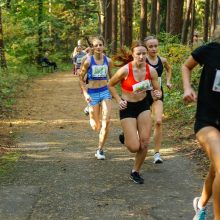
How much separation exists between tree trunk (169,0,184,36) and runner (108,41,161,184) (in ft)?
40.4

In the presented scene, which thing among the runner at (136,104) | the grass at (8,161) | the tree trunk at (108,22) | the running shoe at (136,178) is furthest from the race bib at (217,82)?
the tree trunk at (108,22)

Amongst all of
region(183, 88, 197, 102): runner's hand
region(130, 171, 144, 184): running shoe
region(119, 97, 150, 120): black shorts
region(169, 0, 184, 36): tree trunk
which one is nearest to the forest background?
region(169, 0, 184, 36): tree trunk

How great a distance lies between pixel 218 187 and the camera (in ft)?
13.3

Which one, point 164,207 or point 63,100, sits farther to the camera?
point 63,100

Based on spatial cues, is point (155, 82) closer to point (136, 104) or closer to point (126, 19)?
point (136, 104)

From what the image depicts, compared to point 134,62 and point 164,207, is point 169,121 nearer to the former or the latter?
point 134,62

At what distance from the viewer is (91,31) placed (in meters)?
52.5

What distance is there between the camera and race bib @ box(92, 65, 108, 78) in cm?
859

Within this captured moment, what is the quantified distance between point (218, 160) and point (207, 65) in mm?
946

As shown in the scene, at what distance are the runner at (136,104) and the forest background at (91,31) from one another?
4333 millimetres

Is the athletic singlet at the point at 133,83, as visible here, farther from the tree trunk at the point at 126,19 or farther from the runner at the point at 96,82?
the tree trunk at the point at 126,19

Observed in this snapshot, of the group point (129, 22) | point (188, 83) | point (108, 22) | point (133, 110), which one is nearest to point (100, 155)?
point (133, 110)

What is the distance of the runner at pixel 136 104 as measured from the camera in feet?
21.8

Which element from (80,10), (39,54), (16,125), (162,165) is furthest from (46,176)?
(80,10)
